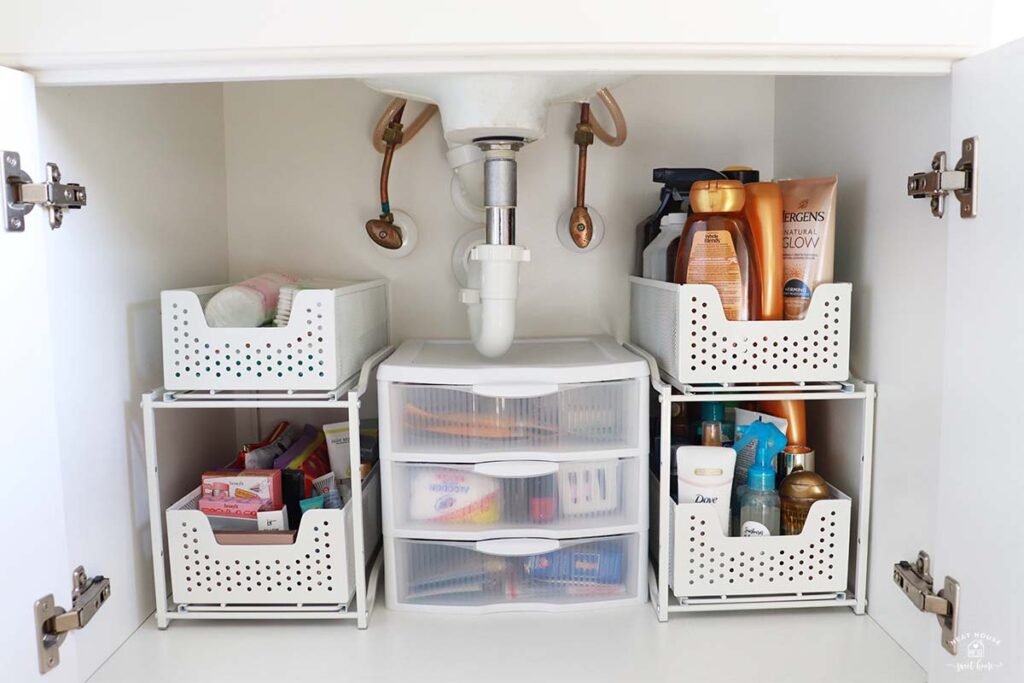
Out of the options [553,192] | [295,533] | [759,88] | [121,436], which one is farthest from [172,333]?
[759,88]

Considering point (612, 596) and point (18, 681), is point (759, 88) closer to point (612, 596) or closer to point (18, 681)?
point (612, 596)

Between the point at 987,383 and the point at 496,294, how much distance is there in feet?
1.99

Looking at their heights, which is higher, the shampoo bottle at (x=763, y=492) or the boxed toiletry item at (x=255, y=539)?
the shampoo bottle at (x=763, y=492)

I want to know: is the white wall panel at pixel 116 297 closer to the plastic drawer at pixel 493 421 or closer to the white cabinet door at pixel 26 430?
the white cabinet door at pixel 26 430

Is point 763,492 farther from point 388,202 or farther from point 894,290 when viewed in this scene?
point 388,202

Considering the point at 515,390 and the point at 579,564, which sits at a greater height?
the point at 515,390

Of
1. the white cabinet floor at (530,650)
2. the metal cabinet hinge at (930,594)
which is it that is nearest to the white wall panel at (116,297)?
the white cabinet floor at (530,650)

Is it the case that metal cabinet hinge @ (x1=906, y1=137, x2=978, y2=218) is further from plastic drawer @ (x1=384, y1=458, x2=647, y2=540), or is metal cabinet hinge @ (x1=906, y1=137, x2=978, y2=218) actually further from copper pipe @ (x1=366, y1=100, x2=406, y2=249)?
copper pipe @ (x1=366, y1=100, x2=406, y2=249)

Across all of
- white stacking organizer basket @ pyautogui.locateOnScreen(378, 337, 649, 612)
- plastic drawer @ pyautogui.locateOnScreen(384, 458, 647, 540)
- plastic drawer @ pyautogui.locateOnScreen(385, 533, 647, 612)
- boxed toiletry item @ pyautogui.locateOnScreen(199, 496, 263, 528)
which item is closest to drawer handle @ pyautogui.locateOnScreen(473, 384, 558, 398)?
white stacking organizer basket @ pyautogui.locateOnScreen(378, 337, 649, 612)

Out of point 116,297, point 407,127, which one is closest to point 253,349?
point 116,297

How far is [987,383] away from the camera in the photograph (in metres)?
0.77

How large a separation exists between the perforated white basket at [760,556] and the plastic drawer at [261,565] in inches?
18.1

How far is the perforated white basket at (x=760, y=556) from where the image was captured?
107 cm

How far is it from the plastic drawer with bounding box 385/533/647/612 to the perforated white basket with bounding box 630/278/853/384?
278mm
